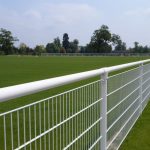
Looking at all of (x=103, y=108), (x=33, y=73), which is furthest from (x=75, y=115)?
(x=33, y=73)

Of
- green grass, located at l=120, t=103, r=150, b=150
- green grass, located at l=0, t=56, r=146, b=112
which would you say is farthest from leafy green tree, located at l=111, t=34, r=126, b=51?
green grass, located at l=120, t=103, r=150, b=150

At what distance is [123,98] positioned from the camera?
243 inches

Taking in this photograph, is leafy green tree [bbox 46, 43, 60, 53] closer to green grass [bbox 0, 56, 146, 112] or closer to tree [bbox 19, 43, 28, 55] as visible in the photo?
tree [bbox 19, 43, 28, 55]

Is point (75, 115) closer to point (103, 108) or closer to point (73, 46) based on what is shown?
point (103, 108)

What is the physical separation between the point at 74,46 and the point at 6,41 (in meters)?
27.9

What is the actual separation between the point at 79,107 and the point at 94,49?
14129 centimetres

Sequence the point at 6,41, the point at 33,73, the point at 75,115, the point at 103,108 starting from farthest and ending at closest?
the point at 6,41, the point at 33,73, the point at 103,108, the point at 75,115

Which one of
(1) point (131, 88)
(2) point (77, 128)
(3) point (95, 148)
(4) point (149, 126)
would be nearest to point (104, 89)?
(3) point (95, 148)

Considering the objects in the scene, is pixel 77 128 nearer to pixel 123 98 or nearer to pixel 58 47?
pixel 123 98

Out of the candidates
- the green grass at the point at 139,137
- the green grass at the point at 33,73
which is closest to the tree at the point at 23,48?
the green grass at the point at 33,73

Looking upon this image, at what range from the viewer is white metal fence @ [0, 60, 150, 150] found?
7.94 ft

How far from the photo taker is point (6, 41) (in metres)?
136

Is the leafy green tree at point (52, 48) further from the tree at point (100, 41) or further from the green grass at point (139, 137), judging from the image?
the green grass at point (139, 137)

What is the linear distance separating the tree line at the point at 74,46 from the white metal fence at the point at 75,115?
423ft
